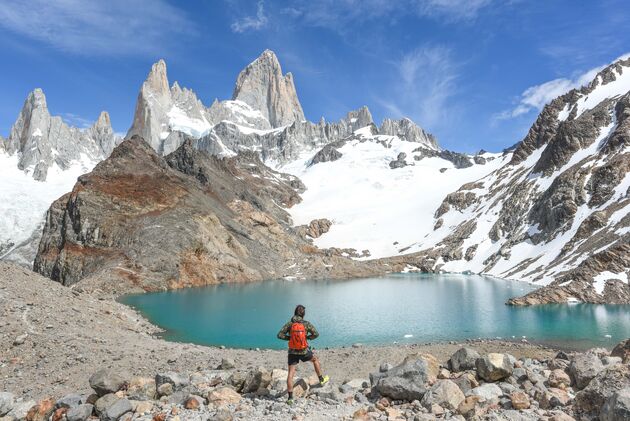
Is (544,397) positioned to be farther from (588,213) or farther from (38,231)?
(38,231)

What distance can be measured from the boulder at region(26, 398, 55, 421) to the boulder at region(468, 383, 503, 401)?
48.1 feet

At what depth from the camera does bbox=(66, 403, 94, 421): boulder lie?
14.2 metres

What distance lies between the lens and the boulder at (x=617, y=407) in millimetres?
9961

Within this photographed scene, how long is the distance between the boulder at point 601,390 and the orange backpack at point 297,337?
8.52 metres

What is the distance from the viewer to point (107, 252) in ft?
305

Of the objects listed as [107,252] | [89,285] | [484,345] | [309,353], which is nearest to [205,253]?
[107,252]

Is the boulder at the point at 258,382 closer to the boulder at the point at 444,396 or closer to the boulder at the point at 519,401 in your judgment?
the boulder at the point at 444,396

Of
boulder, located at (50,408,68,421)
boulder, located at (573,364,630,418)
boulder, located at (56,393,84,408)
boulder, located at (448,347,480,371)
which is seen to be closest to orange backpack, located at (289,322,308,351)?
boulder, located at (448,347,480,371)

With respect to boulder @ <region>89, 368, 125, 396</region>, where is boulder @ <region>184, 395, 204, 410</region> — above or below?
below

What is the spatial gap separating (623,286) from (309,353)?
220 feet

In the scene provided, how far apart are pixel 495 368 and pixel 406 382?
12.5 ft

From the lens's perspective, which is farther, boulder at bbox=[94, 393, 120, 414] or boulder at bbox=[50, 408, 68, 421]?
boulder at bbox=[50, 408, 68, 421]

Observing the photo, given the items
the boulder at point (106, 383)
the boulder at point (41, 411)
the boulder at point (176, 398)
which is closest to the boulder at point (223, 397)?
the boulder at point (176, 398)

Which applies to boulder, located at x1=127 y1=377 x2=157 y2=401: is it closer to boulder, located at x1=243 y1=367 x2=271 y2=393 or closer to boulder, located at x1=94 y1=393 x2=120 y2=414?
boulder, located at x1=94 y1=393 x2=120 y2=414
